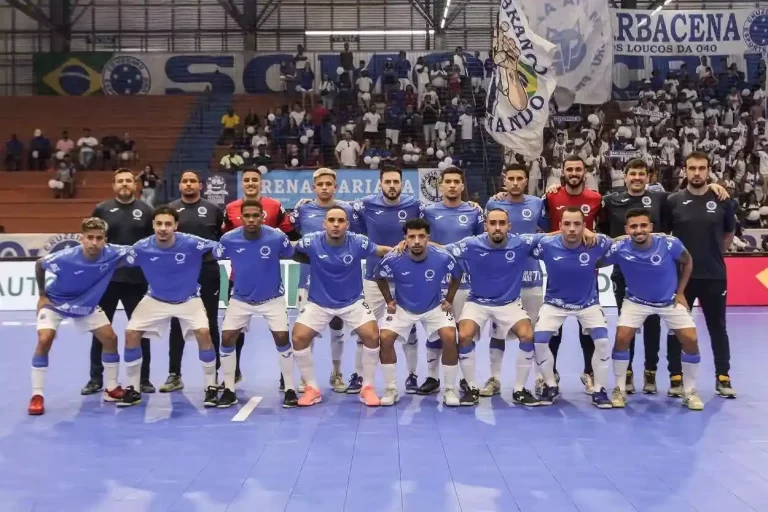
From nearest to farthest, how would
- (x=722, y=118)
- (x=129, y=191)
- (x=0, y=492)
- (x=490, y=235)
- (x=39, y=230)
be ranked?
(x=0, y=492) < (x=490, y=235) < (x=129, y=191) < (x=39, y=230) < (x=722, y=118)

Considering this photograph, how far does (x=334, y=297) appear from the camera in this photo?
27.2 ft

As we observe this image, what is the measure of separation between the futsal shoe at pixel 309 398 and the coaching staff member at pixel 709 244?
3853mm

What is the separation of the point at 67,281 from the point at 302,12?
29.9 m

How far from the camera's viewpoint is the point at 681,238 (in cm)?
838

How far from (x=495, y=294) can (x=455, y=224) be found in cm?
89

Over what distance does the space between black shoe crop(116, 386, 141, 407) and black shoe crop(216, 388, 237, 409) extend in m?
0.67

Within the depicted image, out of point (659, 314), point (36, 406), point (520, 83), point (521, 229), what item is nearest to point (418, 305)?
point (521, 229)

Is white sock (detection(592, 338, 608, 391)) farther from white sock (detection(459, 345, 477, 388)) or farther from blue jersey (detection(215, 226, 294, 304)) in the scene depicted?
blue jersey (detection(215, 226, 294, 304))

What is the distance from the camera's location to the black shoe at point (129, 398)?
26.2 ft

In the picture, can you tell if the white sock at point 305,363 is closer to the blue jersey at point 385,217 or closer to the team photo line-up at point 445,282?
the team photo line-up at point 445,282

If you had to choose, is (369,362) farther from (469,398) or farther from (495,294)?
(495,294)

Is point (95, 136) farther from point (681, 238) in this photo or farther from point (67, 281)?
point (681, 238)

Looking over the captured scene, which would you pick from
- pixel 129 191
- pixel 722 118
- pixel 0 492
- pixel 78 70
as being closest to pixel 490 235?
pixel 129 191

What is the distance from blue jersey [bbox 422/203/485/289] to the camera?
8.64 meters
